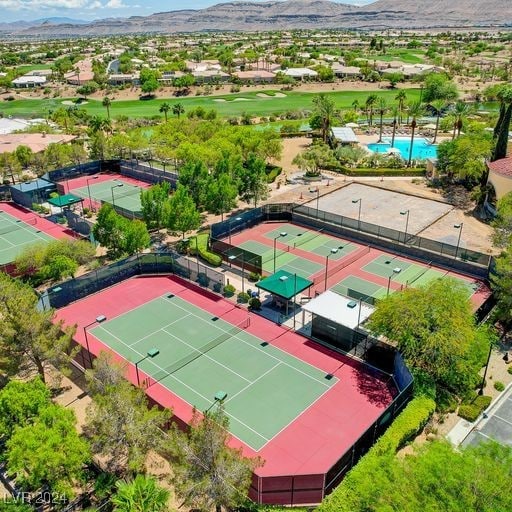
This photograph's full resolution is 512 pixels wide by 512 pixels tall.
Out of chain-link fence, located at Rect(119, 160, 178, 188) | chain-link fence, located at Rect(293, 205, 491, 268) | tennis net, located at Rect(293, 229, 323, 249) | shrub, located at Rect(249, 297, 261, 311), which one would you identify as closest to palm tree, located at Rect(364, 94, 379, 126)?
chain-link fence, located at Rect(119, 160, 178, 188)

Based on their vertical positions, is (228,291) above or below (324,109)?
below

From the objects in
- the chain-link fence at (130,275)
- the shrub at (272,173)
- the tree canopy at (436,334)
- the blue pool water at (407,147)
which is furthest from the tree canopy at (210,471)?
the blue pool water at (407,147)

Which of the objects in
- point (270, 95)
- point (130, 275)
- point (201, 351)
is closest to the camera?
point (201, 351)

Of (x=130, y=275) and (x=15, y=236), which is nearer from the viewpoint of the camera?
(x=130, y=275)

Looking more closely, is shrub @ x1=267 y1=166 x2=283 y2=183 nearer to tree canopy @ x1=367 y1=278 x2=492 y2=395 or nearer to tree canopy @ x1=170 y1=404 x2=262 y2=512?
→ tree canopy @ x1=367 y1=278 x2=492 y2=395

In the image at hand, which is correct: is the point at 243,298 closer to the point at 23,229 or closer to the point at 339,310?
the point at 339,310

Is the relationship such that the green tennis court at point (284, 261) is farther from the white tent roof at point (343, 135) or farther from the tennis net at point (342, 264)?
the white tent roof at point (343, 135)

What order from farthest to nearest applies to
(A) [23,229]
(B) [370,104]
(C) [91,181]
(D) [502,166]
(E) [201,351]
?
(B) [370,104], (C) [91,181], (D) [502,166], (A) [23,229], (E) [201,351]

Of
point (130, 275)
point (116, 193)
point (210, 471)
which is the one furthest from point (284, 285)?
point (116, 193)
